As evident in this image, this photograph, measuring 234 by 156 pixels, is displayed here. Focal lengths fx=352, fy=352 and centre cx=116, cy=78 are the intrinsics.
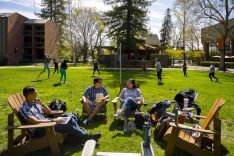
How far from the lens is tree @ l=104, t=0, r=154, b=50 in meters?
45.8

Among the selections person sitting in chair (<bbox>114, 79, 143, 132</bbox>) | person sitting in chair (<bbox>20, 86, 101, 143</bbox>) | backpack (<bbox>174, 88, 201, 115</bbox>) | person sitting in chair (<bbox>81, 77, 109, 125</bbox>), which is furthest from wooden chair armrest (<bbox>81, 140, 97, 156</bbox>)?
backpack (<bbox>174, 88, 201, 115</bbox>)

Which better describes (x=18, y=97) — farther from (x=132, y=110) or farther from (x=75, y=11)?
(x=75, y=11)

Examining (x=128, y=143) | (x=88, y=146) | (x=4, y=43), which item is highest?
(x=4, y=43)

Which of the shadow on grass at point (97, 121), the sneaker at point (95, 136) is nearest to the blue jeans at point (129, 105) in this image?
the shadow on grass at point (97, 121)

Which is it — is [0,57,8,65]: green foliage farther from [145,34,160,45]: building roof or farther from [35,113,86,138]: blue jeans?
[35,113,86,138]: blue jeans

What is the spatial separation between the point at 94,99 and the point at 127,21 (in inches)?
1445

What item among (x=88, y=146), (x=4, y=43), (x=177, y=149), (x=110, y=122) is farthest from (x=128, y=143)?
(x=4, y=43)

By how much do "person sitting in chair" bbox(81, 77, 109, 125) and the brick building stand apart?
49.1 m

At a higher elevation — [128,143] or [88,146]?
[88,146]

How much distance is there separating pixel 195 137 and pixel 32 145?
9.91ft

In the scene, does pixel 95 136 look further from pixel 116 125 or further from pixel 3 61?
pixel 3 61

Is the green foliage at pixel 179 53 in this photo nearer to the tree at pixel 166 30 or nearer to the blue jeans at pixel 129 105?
the tree at pixel 166 30

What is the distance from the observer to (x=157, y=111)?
31.0 feet

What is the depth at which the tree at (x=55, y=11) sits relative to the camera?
75875mm
